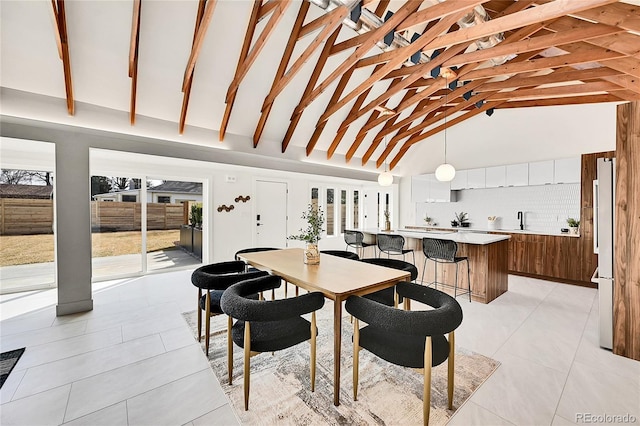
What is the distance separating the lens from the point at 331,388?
1.99 meters

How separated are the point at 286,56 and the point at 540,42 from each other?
3.20 metres

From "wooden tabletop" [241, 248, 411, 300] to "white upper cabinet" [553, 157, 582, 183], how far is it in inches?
197

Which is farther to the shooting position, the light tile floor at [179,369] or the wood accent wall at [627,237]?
the wood accent wall at [627,237]

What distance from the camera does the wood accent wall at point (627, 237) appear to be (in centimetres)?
233

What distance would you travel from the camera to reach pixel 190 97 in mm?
4309

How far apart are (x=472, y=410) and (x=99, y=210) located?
612 cm

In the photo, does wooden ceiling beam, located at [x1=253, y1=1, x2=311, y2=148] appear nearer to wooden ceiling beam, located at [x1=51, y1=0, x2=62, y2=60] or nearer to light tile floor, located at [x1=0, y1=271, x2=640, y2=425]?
Result: wooden ceiling beam, located at [x1=51, y1=0, x2=62, y2=60]

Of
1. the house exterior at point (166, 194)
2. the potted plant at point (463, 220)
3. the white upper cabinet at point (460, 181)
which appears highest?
the white upper cabinet at point (460, 181)

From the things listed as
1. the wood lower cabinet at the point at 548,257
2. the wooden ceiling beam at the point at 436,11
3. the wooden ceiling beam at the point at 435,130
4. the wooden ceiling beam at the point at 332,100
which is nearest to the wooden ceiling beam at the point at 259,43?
the wooden ceiling beam at the point at 436,11

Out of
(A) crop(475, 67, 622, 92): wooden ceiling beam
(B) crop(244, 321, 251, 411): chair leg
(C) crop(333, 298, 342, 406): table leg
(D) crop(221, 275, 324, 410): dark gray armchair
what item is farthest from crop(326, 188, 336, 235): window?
(B) crop(244, 321, 251, 411): chair leg

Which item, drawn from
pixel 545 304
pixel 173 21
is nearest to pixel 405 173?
pixel 545 304

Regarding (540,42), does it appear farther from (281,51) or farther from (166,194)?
(166,194)

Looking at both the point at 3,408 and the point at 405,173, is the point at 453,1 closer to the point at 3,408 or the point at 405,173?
the point at 3,408

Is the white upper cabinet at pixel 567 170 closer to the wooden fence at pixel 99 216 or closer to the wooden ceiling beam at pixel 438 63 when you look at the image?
the wooden ceiling beam at pixel 438 63
